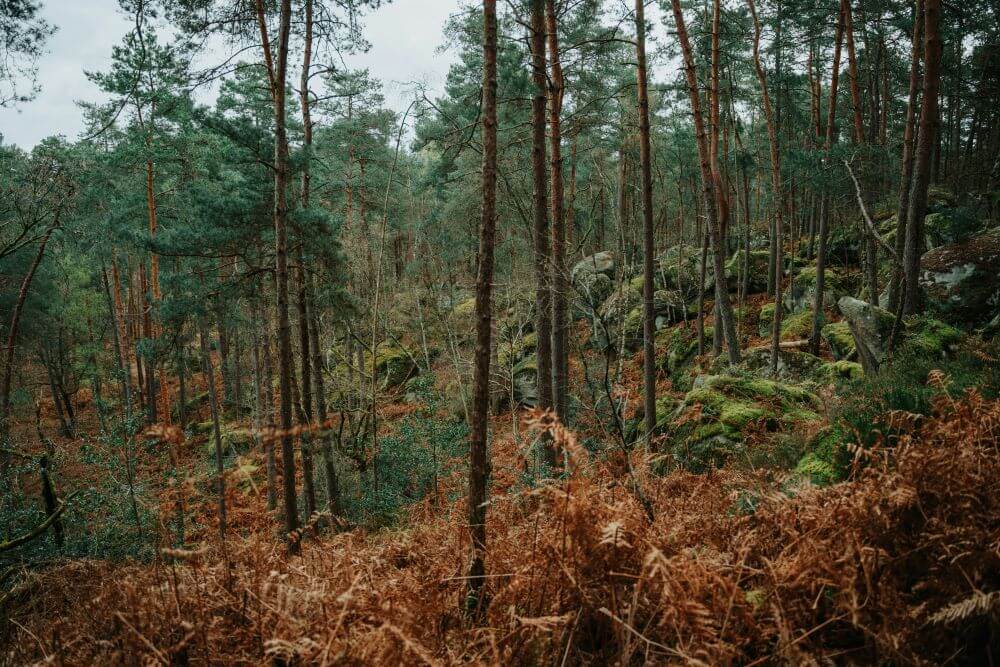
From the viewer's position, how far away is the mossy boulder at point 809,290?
1608 cm

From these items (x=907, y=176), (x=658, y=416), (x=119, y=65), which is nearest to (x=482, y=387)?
(x=658, y=416)

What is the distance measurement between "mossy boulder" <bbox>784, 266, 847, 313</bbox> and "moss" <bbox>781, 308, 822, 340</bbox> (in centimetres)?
57

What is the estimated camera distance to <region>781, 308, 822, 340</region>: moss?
1488cm

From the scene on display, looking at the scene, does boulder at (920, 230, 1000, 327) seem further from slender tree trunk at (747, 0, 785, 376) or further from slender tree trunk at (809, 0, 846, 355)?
slender tree trunk at (809, 0, 846, 355)

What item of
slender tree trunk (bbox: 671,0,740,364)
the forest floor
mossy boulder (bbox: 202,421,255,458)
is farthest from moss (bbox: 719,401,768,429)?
mossy boulder (bbox: 202,421,255,458)

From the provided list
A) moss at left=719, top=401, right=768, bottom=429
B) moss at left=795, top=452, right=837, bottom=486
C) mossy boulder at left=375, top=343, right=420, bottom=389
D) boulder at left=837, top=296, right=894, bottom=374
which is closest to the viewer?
moss at left=795, top=452, right=837, bottom=486

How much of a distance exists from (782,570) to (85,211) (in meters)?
20.9

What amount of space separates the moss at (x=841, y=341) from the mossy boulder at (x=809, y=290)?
16.1 feet

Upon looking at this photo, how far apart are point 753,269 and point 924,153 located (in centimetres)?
1297

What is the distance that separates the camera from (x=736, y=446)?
704cm

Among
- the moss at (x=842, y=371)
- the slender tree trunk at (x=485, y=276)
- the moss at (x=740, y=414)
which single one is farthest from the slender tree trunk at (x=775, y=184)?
the slender tree trunk at (x=485, y=276)

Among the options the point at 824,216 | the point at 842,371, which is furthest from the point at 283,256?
the point at 824,216

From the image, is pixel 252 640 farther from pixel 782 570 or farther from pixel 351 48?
pixel 351 48

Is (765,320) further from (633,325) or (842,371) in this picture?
(842,371)
